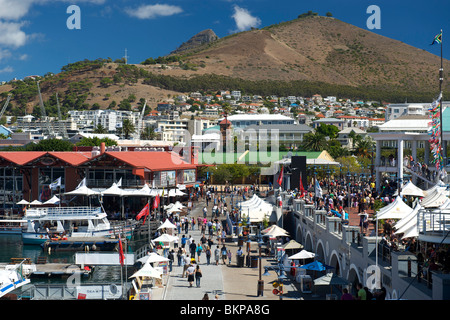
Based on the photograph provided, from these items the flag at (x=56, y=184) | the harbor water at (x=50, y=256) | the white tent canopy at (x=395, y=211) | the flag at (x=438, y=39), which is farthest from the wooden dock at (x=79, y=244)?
the flag at (x=438, y=39)

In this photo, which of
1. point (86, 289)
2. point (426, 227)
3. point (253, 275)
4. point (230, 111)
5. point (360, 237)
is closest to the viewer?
point (426, 227)

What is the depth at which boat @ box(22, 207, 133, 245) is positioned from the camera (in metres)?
43.1

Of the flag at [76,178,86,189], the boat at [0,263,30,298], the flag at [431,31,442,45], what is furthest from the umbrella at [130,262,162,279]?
the flag at [76,178,86,189]

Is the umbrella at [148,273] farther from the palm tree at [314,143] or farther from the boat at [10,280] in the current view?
the palm tree at [314,143]

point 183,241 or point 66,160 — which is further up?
point 66,160

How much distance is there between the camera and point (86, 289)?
76.6 feet

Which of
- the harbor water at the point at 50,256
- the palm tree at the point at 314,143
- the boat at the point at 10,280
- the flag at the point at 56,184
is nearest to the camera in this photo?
the boat at the point at 10,280

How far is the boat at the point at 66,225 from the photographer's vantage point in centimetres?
4306

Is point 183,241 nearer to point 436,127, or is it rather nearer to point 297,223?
point 297,223

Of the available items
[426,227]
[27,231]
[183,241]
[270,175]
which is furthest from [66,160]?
[426,227]

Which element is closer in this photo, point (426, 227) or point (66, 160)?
point (426, 227)

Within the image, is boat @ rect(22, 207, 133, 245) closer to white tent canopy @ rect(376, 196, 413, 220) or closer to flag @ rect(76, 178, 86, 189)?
flag @ rect(76, 178, 86, 189)

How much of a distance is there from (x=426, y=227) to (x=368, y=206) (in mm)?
18413

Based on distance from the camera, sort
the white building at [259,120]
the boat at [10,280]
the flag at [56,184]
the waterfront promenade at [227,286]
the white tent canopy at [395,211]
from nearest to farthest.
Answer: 1. the white tent canopy at [395,211]
2. the waterfront promenade at [227,286]
3. the boat at [10,280]
4. the flag at [56,184]
5. the white building at [259,120]
